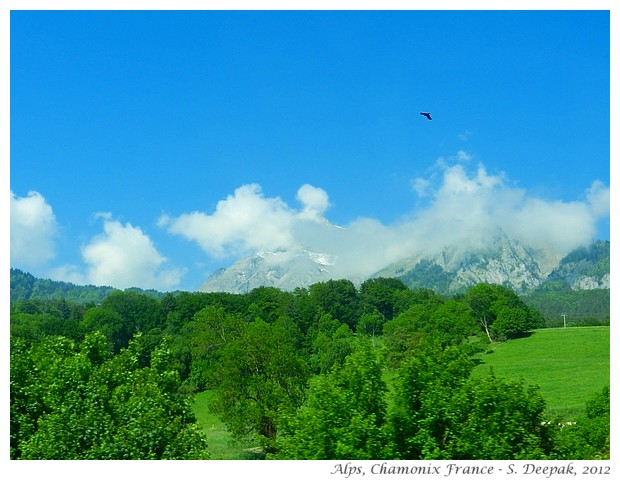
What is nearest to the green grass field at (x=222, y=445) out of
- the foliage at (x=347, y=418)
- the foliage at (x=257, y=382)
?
the foliage at (x=257, y=382)

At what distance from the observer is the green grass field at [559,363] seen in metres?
56.7

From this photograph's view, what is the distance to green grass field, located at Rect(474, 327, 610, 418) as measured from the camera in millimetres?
56719

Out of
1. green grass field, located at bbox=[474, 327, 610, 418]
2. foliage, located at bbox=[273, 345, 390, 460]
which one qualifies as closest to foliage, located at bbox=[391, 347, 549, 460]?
foliage, located at bbox=[273, 345, 390, 460]

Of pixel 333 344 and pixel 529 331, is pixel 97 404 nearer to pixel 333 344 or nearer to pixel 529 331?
pixel 333 344

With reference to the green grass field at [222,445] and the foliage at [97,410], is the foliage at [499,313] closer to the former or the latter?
the green grass field at [222,445]

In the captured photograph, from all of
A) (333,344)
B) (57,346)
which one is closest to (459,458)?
(57,346)

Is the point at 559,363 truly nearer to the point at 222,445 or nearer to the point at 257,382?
the point at 257,382

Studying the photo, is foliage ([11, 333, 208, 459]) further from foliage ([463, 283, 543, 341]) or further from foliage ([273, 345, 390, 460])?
foliage ([463, 283, 543, 341])

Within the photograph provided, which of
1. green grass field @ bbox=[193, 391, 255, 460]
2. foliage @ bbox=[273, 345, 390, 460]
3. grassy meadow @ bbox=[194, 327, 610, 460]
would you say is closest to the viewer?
foliage @ bbox=[273, 345, 390, 460]
